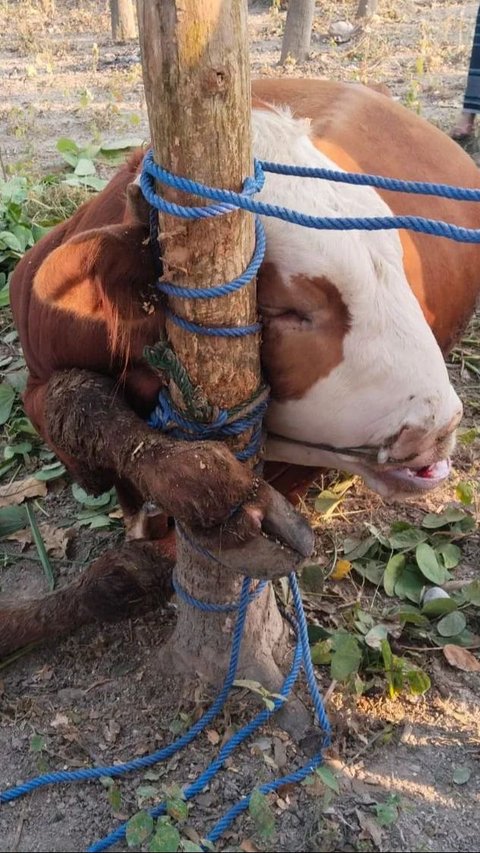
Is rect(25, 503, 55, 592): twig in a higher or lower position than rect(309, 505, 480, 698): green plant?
lower

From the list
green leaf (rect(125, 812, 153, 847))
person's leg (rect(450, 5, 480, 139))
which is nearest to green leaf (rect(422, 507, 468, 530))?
green leaf (rect(125, 812, 153, 847))

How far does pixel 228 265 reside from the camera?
1.69 metres

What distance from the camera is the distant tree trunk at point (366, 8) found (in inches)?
425

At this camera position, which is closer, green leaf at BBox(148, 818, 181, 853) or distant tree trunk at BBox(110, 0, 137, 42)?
green leaf at BBox(148, 818, 181, 853)

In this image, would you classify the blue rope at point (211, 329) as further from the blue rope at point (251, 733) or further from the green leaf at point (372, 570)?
the green leaf at point (372, 570)

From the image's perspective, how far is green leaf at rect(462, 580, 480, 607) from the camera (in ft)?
8.42

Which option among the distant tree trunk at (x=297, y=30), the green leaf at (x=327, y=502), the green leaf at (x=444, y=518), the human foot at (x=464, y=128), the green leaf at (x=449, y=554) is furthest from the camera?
the distant tree trunk at (x=297, y=30)

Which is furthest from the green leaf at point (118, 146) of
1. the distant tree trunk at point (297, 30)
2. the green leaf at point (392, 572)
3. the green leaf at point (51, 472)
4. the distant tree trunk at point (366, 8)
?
the distant tree trunk at point (366, 8)

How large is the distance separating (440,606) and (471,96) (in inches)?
151

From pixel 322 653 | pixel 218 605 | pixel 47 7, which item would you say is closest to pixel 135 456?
pixel 218 605

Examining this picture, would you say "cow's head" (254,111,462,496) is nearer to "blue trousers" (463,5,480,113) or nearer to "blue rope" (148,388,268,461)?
"blue rope" (148,388,268,461)

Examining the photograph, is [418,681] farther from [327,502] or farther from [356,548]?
[327,502]

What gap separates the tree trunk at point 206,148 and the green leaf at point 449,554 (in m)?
1.01

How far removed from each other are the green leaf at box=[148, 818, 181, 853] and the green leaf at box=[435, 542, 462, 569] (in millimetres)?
1241
